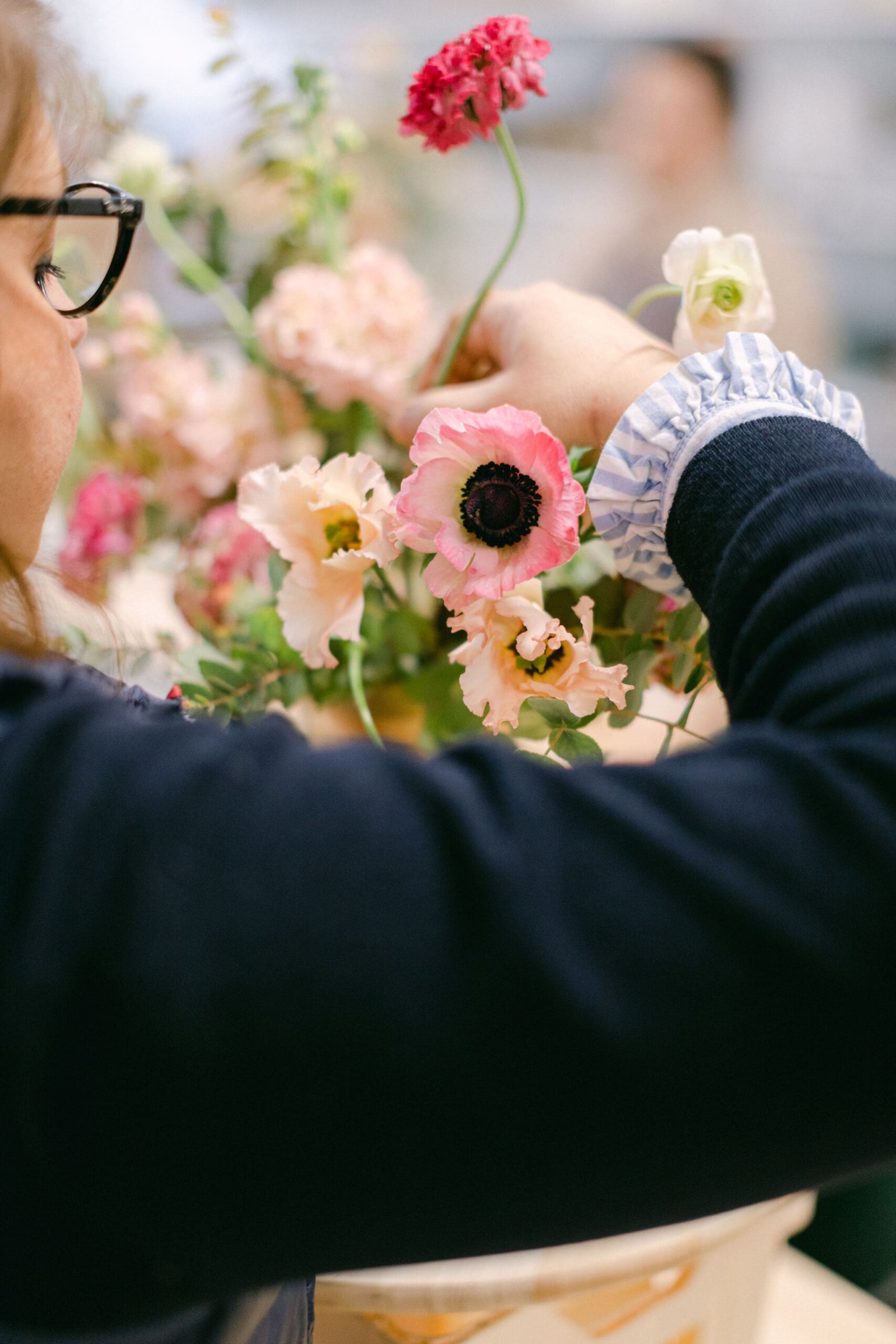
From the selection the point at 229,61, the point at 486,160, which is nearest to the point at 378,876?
the point at 229,61

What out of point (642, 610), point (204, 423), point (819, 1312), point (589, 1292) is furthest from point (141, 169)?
point (819, 1312)

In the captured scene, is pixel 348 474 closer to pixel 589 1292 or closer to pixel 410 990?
pixel 410 990

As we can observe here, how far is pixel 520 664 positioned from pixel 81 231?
1.42ft

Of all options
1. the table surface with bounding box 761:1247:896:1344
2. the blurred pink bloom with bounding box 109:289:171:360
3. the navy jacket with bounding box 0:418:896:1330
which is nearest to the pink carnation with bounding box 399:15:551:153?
the navy jacket with bounding box 0:418:896:1330

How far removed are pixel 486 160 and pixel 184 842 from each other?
284cm

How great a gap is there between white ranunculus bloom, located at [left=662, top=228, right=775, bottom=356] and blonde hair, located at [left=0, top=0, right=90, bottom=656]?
0.29 m

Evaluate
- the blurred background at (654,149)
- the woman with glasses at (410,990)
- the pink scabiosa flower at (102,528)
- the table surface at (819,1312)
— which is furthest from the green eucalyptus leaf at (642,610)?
the table surface at (819,1312)

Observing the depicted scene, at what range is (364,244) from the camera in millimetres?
876

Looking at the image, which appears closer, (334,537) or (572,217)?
(334,537)

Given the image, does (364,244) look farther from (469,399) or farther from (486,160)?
(486,160)

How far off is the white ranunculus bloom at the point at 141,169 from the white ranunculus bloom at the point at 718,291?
0.51 metres

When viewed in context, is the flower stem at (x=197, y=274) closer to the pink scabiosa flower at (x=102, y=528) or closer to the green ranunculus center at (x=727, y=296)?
the pink scabiosa flower at (x=102, y=528)

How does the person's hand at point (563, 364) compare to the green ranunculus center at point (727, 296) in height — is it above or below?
below

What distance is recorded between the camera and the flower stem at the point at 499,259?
513 millimetres
